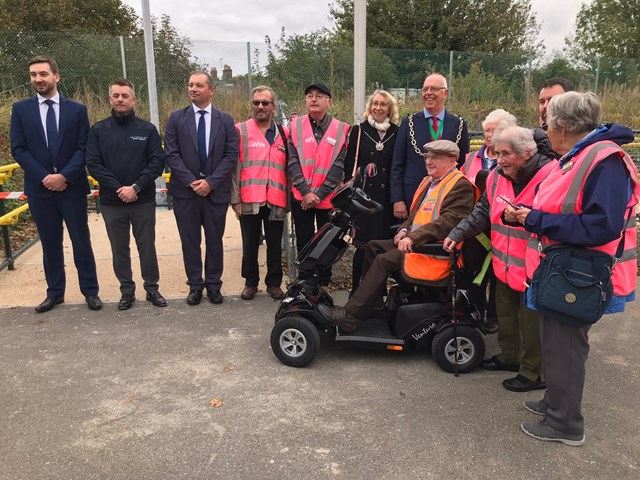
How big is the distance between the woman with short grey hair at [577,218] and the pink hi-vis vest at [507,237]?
282 millimetres

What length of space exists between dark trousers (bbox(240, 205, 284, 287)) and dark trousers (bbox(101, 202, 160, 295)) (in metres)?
0.83

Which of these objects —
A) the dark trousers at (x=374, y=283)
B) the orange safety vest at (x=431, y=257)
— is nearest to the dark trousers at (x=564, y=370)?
the orange safety vest at (x=431, y=257)

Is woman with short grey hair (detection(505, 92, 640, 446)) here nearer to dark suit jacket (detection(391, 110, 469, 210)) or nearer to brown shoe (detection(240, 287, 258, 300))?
dark suit jacket (detection(391, 110, 469, 210))

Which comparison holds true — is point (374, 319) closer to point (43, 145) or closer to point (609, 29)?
point (43, 145)

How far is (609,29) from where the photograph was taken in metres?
31.5

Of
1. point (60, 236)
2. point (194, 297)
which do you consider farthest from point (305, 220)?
point (60, 236)

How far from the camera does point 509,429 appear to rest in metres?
3.06

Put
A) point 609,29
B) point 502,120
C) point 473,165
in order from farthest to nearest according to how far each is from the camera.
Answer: point 609,29, point 473,165, point 502,120

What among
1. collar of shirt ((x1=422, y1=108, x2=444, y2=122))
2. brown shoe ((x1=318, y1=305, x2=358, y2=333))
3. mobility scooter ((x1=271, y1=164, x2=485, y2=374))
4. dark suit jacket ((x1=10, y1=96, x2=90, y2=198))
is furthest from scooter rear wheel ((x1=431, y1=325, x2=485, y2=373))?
dark suit jacket ((x1=10, y1=96, x2=90, y2=198))

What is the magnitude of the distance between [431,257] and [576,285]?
117 centimetres

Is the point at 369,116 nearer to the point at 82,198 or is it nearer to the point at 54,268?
the point at 82,198

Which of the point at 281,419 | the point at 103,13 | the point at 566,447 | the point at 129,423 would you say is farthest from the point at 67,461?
the point at 103,13

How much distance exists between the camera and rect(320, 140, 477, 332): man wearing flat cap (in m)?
3.65

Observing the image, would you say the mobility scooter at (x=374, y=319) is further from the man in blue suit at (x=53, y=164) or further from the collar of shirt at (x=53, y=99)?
the collar of shirt at (x=53, y=99)
